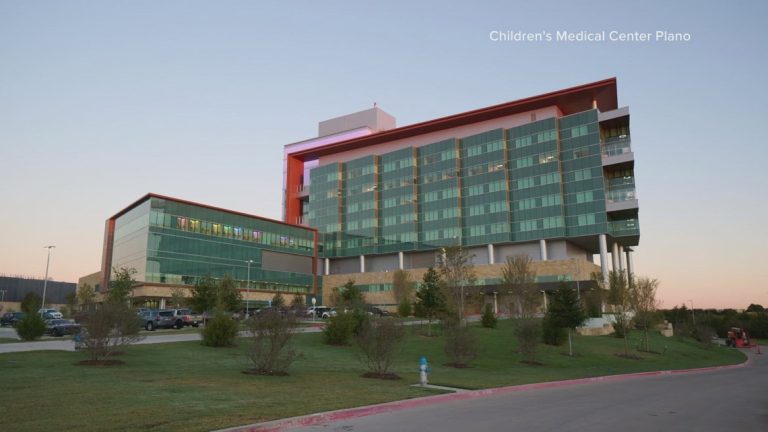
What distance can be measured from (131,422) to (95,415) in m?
1.26

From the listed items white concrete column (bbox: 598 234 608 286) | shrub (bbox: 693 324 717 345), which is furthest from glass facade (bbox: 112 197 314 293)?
shrub (bbox: 693 324 717 345)

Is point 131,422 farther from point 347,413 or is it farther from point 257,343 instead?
point 257,343

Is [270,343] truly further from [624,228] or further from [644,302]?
[624,228]

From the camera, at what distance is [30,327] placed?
3397 centimetres

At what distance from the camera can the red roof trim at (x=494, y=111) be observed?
90144mm

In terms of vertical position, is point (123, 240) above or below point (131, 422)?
above

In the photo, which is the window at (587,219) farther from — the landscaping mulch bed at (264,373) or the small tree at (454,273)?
the landscaping mulch bed at (264,373)

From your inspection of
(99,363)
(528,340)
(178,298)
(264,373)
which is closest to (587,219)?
(528,340)

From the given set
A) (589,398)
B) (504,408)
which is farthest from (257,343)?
(589,398)

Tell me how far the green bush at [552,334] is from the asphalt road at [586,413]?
2017 cm

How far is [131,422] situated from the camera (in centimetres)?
1088

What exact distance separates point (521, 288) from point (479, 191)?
50024 mm

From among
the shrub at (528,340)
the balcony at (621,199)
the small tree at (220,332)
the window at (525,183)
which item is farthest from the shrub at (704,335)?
the small tree at (220,332)

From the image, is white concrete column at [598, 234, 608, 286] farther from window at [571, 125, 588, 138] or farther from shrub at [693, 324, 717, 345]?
shrub at [693, 324, 717, 345]
